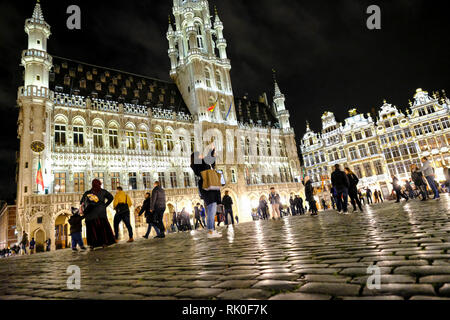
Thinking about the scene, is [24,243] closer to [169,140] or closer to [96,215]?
[169,140]

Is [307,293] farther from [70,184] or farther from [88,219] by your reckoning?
[70,184]

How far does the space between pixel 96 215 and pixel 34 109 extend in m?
20.3

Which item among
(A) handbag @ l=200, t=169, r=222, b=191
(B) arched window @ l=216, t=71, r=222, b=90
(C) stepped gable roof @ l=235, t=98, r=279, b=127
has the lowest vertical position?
(A) handbag @ l=200, t=169, r=222, b=191

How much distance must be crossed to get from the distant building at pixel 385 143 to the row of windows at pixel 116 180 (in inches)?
853

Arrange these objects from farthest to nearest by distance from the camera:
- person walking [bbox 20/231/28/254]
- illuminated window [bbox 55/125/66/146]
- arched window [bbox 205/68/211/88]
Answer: arched window [bbox 205/68/211/88], illuminated window [bbox 55/125/66/146], person walking [bbox 20/231/28/254]

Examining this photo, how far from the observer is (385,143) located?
4084 centimetres

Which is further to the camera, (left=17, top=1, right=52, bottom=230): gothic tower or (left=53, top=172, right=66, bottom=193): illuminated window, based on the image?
(left=53, top=172, right=66, bottom=193): illuminated window

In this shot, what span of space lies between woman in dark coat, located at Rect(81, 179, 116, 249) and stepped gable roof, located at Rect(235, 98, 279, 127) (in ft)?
113

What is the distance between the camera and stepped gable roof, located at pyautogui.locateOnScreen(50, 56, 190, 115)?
27.8 m

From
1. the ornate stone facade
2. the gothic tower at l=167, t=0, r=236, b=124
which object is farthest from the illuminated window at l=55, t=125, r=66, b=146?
the gothic tower at l=167, t=0, r=236, b=124

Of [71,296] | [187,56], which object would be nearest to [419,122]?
[187,56]

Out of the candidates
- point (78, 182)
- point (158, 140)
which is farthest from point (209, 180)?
point (158, 140)

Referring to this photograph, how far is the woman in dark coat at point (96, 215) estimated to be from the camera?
6.79 metres

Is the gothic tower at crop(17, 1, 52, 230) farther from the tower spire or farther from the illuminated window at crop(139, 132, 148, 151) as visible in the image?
the illuminated window at crop(139, 132, 148, 151)
